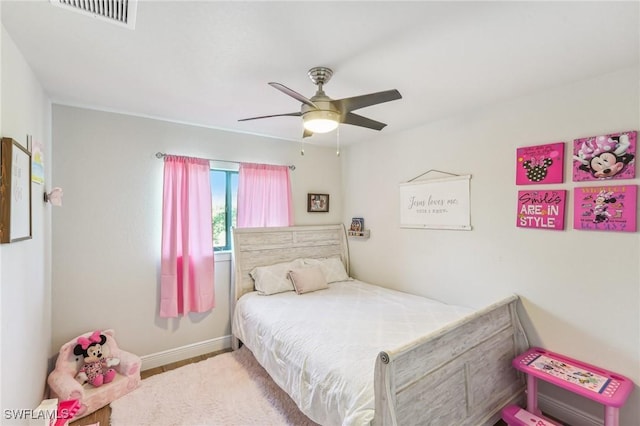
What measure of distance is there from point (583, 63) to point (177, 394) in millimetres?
3741

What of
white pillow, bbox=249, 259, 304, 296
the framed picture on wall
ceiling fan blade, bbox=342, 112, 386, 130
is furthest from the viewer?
white pillow, bbox=249, 259, 304, 296

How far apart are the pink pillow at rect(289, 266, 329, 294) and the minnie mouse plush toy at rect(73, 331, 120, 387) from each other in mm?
1694

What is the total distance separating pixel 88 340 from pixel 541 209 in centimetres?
374

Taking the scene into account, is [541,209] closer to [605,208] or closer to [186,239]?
[605,208]

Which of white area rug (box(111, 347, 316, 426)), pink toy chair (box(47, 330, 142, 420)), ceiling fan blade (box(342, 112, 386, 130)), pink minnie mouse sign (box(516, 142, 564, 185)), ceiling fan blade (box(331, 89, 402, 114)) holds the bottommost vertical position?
white area rug (box(111, 347, 316, 426))

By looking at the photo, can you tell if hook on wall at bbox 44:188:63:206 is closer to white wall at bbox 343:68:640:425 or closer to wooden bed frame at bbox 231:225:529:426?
wooden bed frame at bbox 231:225:529:426

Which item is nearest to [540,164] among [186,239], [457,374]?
[457,374]

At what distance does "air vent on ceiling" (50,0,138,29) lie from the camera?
1.25m

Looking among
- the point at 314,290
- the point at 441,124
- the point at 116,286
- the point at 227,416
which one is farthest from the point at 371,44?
the point at 116,286

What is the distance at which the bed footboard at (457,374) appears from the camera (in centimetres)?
141

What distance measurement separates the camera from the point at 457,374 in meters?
1.74

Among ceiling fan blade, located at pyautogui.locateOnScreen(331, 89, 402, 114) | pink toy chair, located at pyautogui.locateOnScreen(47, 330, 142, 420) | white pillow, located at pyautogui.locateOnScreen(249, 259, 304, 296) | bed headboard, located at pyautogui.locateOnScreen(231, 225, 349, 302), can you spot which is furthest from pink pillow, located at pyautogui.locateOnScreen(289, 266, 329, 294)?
ceiling fan blade, located at pyautogui.locateOnScreen(331, 89, 402, 114)

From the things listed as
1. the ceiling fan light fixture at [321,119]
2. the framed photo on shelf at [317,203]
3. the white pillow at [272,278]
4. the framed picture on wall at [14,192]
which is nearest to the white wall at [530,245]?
the framed photo on shelf at [317,203]

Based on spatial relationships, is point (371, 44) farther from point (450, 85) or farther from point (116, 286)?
point (116, 286)
